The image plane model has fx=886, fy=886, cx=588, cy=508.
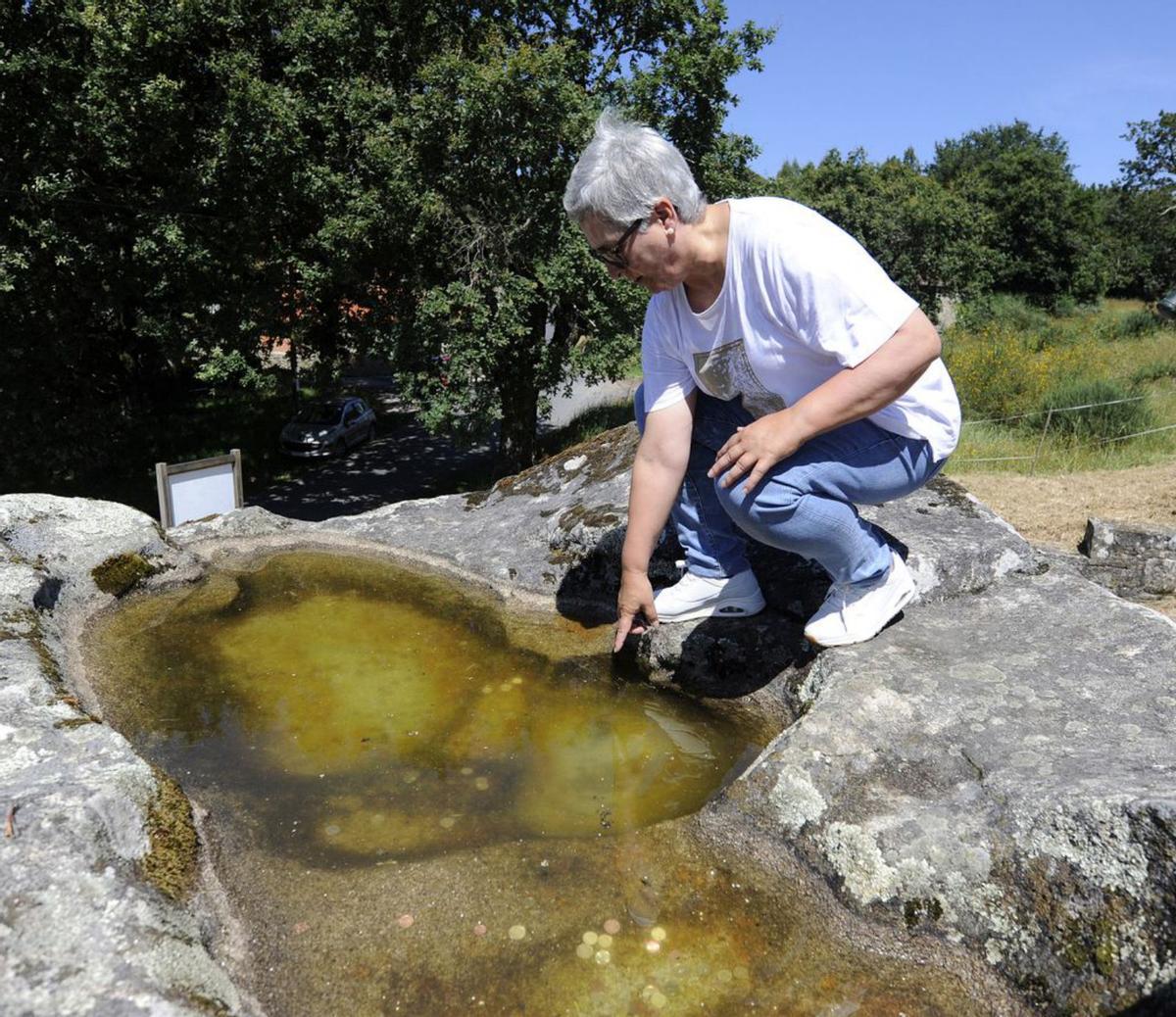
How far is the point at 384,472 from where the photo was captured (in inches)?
714

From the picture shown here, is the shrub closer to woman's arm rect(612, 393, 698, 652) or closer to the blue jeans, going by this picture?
the blue jeans

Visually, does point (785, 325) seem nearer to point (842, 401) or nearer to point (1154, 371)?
point (842, 401)

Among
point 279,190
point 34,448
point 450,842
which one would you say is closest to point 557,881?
point 450,842

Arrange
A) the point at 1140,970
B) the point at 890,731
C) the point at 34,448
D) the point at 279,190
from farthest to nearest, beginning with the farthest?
1. the point at 34,448
2. the point at 279,190
3. the point at 890,731
4. the point at 1140,970

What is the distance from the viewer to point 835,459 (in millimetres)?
2510

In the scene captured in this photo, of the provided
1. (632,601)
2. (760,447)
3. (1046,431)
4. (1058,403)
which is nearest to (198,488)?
(632,601)

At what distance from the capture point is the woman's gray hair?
225 cm

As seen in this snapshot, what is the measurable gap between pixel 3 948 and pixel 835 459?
2162 mm

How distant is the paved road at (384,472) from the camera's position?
1551 centimetres

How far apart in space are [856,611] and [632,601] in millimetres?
698

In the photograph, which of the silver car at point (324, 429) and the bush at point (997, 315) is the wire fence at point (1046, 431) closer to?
the silver car at point (324, 429)

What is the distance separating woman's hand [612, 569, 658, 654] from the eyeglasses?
3.19ft

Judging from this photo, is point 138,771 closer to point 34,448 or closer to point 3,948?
point 3,948

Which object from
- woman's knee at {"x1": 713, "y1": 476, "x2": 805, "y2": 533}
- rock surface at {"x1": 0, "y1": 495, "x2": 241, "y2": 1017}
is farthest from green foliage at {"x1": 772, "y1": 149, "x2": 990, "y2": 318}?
rock surface at {"x1": 0, "y1": 495, "x2": 241, "y2": 1017}
